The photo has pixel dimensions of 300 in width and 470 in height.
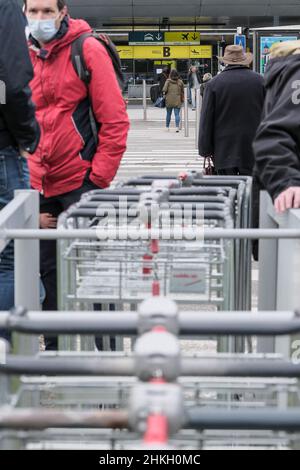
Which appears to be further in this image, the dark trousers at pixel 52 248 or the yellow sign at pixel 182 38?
the yellow sign at pixel 182 38

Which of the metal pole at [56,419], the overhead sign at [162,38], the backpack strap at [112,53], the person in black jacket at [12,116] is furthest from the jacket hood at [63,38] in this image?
the overhead sign at [162,38]

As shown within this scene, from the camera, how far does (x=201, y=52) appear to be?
148 ft

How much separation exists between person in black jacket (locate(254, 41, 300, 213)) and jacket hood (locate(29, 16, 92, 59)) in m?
1.36

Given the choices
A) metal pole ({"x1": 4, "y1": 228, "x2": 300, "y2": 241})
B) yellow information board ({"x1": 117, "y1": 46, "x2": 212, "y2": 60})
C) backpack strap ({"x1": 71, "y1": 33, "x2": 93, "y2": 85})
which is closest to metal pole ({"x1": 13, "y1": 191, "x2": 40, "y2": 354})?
metal pole ({"x1": 4, "y1": 228, "x2": 300, "y2": 241})

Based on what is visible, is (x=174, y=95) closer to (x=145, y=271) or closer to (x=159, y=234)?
(x=145, y=271)

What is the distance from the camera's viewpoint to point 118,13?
4134cm

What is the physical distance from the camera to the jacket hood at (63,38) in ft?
15.2

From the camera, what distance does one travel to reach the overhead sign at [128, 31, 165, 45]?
44625 mm

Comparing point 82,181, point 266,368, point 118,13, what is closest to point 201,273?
point 266,368

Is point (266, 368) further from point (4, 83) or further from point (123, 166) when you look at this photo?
point (123, 166)

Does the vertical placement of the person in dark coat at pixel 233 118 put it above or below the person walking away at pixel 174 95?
below

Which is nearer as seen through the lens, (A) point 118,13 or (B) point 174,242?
(B) point 174,242

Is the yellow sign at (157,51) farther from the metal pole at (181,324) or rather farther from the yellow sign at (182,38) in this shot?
the metal pole at (181,324)
